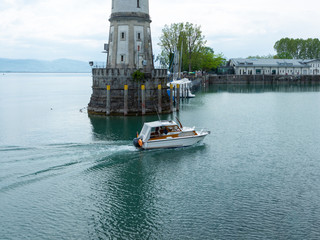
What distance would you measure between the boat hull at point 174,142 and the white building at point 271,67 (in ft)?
398

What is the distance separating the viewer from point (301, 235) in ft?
62.7

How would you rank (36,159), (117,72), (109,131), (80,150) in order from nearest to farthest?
(36,159), (80,150), (109,131), (117,72)

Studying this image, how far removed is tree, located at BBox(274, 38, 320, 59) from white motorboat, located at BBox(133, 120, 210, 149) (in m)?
160

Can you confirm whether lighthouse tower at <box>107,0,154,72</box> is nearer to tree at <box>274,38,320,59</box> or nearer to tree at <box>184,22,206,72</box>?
tree at <box>184,22,206,72</box>

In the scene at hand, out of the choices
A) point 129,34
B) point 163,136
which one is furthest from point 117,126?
point 129,34

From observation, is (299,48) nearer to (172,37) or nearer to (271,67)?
(271,67)

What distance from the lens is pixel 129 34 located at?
54406 mm

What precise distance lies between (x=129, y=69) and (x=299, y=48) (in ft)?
509

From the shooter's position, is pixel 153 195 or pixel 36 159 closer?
pixel 153 195

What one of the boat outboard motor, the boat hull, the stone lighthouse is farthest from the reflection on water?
the boat hull

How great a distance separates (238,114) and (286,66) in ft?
343

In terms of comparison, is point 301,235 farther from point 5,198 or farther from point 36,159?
point 36,159

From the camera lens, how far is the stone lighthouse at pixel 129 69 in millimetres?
54375

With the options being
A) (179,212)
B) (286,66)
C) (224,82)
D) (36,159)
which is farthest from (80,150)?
(286,66)
